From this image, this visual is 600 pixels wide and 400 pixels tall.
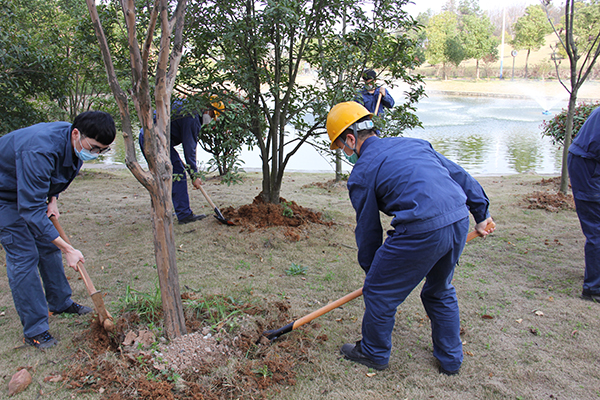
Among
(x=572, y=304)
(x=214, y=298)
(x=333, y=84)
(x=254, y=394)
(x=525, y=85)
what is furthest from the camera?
(x=525, y=85)

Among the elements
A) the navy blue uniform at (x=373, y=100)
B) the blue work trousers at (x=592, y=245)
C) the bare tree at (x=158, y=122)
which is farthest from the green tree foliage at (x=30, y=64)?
the blue work trousers at (x=592, y=245)

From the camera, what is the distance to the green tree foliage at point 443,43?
37.9m

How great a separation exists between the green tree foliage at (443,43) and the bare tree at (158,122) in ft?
133

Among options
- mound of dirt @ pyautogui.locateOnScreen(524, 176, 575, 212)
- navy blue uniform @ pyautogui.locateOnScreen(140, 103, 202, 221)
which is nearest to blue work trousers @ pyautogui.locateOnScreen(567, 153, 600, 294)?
mound of dirt @ pyautogui.locateOnScreen(524, 176, 575, 212)

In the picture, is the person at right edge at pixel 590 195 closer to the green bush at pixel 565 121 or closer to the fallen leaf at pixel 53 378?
the fallen leaf at pixel 53 378

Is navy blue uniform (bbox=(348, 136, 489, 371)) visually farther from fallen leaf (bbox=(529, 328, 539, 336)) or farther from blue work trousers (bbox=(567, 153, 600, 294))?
blue work trousers (bbox=(567, 153, 600, 294))

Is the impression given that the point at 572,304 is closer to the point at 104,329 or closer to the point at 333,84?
the point at 333,84

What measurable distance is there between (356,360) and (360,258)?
658 mm

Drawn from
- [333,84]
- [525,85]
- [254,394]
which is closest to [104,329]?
[254,394]

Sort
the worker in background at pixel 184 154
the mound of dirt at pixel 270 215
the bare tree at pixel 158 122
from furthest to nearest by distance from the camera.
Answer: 1. the worker in background at pixel 184 154
2. the mound of dirt at pixel 270 215
3. the bare tree at pixel 158 122

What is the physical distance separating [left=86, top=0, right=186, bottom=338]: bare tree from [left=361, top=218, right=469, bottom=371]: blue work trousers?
1155 millimetres

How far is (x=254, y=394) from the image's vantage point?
2.23 m

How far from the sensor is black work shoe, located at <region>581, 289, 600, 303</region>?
3.26 meters

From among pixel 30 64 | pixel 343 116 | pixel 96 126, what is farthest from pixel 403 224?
pixel 30 64
